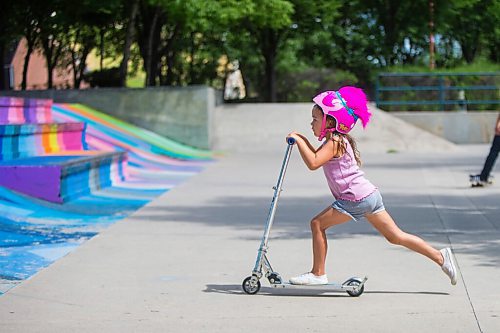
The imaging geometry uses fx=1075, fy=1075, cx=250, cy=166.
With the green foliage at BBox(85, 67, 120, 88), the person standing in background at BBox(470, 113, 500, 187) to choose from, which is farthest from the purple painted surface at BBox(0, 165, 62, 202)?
the green foliage at BBox(85, 67, 120, 88)

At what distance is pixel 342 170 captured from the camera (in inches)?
287

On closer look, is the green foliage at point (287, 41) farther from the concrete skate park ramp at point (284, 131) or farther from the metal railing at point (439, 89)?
the concrete skate park ramp at point (284, 131)

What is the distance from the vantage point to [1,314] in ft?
22.4

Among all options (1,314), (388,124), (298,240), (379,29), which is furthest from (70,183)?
(379,29)

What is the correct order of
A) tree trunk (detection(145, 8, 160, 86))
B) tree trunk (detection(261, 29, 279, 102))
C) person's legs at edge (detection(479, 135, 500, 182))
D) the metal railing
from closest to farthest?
person's legs at edge (detection(479, 135, 500, 182)) → tree trunk (detection(145, 8, 160, 86)) → the metal railing → tree trunk (detection(261, 29, 279, 102))

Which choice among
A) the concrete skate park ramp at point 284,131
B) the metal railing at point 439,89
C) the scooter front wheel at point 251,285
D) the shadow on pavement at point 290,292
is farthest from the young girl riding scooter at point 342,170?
the metal railing at point 439,89

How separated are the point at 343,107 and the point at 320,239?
93 cm

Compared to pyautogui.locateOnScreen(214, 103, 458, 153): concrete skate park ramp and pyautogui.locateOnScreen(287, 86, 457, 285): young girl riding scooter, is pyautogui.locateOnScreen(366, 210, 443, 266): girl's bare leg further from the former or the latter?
pyautogui.locateOnScreen(214, 103, 458, 153): concrete skate park ramp

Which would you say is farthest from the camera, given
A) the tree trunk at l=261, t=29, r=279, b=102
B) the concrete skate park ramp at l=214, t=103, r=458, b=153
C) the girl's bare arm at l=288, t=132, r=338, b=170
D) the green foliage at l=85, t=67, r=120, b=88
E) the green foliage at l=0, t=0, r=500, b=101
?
the green foliage at l=85, t=67, r=120, b=88

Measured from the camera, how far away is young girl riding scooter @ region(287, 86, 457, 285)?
7199 mm

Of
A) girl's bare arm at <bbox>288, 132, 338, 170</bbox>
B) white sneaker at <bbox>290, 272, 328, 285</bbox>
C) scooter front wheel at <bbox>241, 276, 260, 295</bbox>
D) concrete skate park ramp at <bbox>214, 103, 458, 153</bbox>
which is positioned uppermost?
girl's bare arm at <bbox>288, 132, 338, 170</bbox>

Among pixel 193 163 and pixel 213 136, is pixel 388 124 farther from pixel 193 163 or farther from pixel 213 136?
pixel 193 163

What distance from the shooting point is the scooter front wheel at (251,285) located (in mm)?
7434

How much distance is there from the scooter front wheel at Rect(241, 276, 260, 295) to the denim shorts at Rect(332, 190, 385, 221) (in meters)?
0.75
